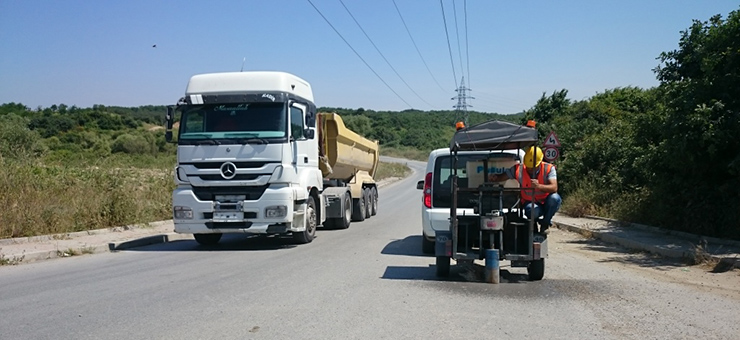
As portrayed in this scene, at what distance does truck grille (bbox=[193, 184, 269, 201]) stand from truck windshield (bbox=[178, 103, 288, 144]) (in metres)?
0.89

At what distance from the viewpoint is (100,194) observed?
51.5 feet

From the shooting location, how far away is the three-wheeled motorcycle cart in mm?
8102

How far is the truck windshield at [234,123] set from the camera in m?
11.8

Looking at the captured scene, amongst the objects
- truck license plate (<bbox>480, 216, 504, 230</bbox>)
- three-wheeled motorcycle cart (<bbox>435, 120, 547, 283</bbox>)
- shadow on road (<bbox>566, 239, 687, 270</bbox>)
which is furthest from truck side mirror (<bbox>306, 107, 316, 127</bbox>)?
shadow on road (<bbox>566, 239, 687, 270</bbox>)

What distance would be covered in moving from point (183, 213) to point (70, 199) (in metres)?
4.59

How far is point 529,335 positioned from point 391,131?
10969 cm

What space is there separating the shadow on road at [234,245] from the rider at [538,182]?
18.7 feet

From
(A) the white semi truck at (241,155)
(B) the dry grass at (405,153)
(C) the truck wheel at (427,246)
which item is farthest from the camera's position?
(B) the dry grass at (405,153)

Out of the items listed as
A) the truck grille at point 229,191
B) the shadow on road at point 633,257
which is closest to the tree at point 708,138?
the shadow on road at point 633,257

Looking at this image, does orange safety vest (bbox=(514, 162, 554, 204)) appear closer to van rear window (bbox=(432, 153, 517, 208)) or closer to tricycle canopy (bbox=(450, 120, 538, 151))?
tricycle canopy (bbox=(450, 120, 538, 151))

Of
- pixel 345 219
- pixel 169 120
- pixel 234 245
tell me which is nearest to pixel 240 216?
pixel 234 245

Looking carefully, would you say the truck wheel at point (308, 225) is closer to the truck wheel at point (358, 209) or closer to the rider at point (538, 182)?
the rider at point (538, 182)

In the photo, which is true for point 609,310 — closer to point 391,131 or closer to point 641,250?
point 641,250

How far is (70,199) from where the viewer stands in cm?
1483
